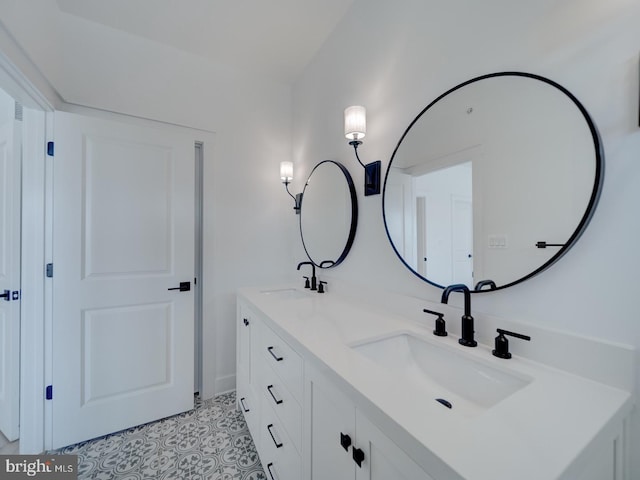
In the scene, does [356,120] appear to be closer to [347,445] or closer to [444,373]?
[444,373]

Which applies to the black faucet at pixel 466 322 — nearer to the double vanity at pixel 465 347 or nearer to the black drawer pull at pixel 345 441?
the double vanity at pixel 465 347

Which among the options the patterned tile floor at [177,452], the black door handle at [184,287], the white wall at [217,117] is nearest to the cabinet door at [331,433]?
the patterned tile floor at [177,452]

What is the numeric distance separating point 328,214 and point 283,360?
3.56ft

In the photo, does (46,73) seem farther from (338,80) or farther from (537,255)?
(537,255)

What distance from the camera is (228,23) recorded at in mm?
1808

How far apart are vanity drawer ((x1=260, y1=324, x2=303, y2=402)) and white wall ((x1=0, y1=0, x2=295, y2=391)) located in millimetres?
1032

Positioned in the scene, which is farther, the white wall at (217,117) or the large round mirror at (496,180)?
the white wall at (217,117)

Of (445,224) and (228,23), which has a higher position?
(228,23)

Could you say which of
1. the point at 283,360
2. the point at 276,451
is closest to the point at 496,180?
the point at 283,360

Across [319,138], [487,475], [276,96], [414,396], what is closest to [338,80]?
[319,138]

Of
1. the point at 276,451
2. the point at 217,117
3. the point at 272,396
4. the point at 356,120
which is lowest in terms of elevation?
the point at 276,451

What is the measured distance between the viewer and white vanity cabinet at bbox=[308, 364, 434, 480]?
575 mm

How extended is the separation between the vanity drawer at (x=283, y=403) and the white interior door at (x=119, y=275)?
37.9 inches

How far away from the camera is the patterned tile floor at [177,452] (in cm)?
143
